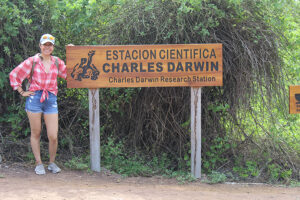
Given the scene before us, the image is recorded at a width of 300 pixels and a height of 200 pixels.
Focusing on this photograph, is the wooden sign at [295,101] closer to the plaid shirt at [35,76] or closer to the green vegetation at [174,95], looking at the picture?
the green vegetation at [174,95]

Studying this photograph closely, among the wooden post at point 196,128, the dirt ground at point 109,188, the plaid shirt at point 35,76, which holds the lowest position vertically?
the dirt ground at point 109,188

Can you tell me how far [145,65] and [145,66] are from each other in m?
0.02

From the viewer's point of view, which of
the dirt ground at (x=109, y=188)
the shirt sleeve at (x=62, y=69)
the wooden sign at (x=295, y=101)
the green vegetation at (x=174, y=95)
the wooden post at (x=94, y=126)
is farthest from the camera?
the green vegetation at (x=174, y=95)

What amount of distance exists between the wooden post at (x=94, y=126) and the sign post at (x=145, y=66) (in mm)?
177

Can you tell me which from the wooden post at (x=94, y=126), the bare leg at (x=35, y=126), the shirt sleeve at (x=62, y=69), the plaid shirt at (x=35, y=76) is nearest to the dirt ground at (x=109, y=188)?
the wooden post at (x=94, y=126)

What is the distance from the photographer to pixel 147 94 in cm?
622

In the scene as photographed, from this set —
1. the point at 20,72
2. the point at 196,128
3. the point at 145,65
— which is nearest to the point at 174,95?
the point at 196,128

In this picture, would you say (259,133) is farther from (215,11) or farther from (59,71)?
(59,71)

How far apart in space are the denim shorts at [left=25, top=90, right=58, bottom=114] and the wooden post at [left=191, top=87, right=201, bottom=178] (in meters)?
2.05

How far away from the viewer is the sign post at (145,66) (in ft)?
17.7

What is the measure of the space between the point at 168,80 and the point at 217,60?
2.59ft

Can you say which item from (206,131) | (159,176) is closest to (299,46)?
(206,131)

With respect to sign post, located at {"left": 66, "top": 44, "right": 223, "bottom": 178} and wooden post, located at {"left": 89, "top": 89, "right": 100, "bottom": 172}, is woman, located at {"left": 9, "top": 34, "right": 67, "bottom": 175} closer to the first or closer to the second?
sign post, located at {"left": 66, "top": 44, "right": 223, "bottom": 178}

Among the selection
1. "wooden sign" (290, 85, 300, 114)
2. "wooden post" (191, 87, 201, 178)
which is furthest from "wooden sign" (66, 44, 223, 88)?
"wooden sign" (290, 85, 300, 114)
